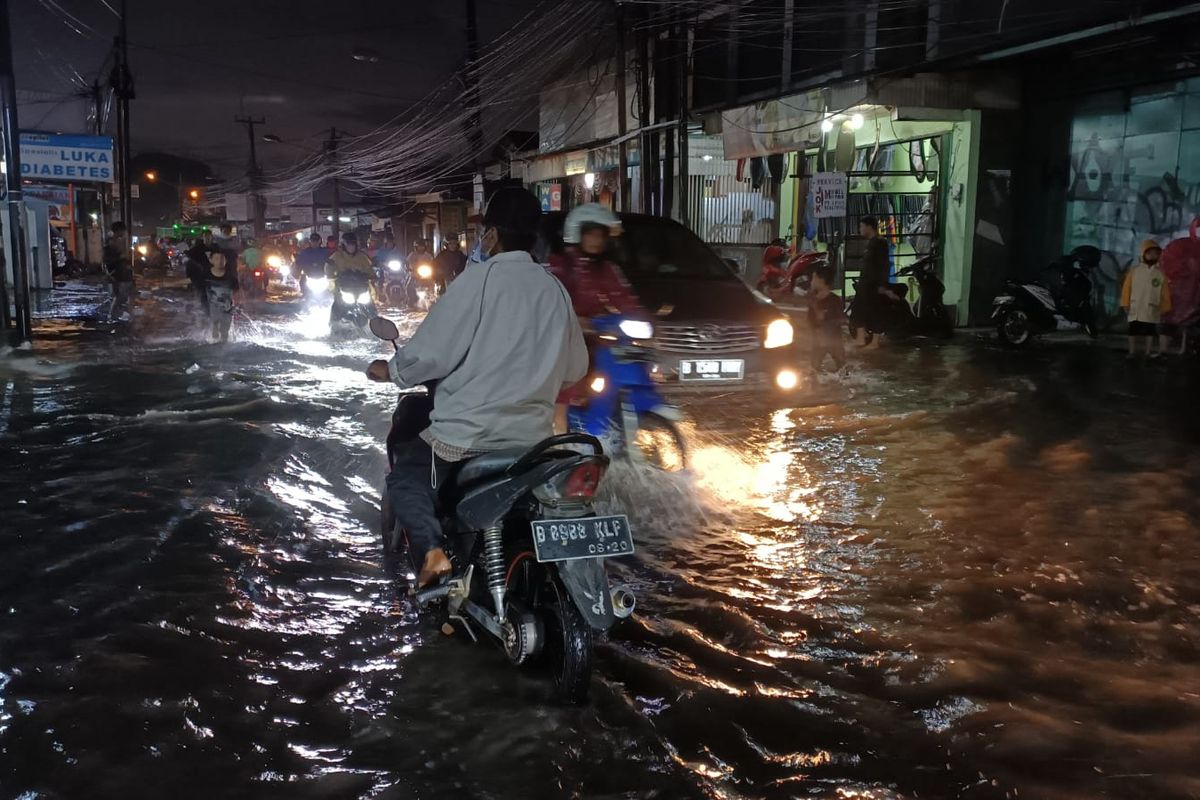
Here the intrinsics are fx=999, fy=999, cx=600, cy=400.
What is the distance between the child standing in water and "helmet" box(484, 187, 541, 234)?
13.3m

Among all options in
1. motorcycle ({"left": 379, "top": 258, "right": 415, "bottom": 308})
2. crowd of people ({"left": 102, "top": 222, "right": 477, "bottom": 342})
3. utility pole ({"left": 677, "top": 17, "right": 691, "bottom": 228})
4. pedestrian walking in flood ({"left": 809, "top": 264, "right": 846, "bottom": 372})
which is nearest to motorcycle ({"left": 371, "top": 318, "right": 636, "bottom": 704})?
crowd of people ({"left": 102, "top": 222, "right": 477, "bottom": 342})

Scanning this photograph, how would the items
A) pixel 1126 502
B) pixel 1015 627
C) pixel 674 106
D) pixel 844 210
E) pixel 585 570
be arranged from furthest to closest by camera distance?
pixel 674 106
pixel 844 210
pixel 1126 502
pixel 1015 627
pixel 585 570

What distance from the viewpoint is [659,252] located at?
10281 millimetres

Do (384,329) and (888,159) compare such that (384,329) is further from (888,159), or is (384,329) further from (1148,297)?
(888,159)

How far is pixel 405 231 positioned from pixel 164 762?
5193 cm

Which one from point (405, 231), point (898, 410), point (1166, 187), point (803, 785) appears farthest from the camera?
point (405, 231)

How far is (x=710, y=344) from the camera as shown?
8.99 metres

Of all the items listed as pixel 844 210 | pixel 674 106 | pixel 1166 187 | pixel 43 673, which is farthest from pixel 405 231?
pixel 43 673

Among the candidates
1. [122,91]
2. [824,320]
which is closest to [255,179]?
[122,91]

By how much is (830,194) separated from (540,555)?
1455 centimetres

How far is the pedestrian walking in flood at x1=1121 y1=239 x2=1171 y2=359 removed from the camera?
13055 millimetres

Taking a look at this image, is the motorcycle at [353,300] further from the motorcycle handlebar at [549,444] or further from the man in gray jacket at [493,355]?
the motorcycle handlebar at [549,444]

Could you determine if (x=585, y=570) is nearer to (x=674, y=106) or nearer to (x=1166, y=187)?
(x=1166, y=187)

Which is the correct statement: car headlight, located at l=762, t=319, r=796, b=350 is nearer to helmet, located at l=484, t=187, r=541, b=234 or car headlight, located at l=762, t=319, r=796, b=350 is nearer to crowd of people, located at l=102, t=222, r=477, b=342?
crowd of people, located at l=102, t=222, r=477, b=342
